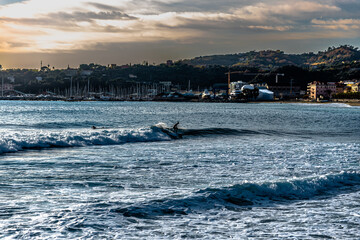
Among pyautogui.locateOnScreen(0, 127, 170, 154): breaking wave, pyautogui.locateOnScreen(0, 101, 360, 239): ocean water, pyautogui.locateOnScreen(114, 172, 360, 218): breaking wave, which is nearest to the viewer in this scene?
Answer: pyautogui.locateOnScreen(0, 101, 360, 239): ocean water

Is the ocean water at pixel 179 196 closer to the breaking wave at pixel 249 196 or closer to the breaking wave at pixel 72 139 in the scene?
the breaking wave at pixel 249 196

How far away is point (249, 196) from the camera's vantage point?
33.0 feet

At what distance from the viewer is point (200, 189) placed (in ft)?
33.8

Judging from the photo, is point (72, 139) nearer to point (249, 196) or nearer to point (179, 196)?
point (179, 196)

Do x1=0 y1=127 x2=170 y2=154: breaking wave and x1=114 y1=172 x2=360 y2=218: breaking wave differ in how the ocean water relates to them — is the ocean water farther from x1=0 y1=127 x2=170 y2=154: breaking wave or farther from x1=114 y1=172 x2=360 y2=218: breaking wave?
x1=0 y1=127 x2=170 y2=154: breaking wave

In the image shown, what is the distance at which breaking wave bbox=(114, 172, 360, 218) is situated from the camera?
8.73 m

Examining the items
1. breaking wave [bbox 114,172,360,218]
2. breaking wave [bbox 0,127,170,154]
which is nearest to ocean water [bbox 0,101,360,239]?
breaking wave [bbox 114,172,360,218]

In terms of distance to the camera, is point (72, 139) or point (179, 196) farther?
point (72, 139)

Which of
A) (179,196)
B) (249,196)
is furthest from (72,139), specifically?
(249,196)

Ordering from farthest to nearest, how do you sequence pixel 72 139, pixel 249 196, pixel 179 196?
pixel 72 139 < pixel 249 196 < pixel 179 196

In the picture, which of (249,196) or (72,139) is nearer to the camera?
(249,196)

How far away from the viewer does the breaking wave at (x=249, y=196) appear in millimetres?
8727

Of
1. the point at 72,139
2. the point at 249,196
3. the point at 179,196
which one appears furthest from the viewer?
the point at 72,139

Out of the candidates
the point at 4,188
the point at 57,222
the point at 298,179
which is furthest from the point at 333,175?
the point at 4,188
